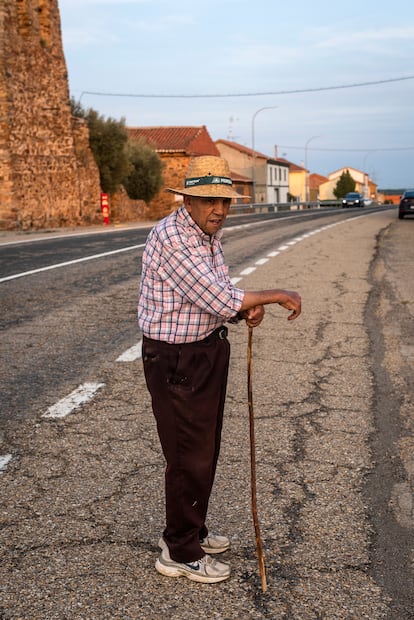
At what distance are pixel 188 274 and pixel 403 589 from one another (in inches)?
55.8

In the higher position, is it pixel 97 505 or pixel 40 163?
pixel 40 163

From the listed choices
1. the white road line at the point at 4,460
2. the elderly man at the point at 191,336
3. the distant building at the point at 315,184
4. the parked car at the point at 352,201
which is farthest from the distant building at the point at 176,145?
the distant building at the point at 315,184

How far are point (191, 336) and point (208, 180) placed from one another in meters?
0.58

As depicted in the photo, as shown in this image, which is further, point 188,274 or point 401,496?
point 401,496

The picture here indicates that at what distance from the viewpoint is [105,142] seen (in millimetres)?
38344

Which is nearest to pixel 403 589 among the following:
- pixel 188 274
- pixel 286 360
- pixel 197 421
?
pixel 197 421

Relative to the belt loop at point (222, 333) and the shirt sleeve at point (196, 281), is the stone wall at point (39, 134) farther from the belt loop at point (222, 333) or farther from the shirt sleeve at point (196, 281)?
the shirt sleeve at point (196, 281)

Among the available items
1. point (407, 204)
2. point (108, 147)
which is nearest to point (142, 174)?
point (108, 147)

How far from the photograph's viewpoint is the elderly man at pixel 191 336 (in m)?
2.92

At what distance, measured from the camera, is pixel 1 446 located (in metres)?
4.57

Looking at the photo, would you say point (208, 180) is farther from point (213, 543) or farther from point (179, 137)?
point (179, 137)

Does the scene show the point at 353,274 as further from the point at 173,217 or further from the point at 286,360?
the point at 173,217

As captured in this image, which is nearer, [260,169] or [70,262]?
[70,262]

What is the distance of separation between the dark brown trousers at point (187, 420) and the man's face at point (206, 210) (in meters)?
0.43
